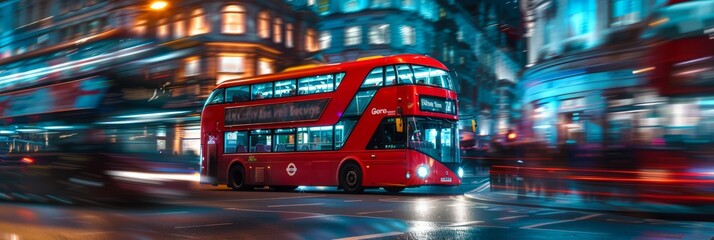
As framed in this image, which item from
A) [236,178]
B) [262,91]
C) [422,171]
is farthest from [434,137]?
[236,178]

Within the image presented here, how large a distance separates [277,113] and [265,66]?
28878 mm

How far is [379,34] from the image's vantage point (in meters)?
51.7

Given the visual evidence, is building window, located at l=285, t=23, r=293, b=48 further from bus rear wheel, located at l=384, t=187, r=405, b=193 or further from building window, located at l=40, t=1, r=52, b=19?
bus rear wheel, located at l=384, t=187, r=405, b=193

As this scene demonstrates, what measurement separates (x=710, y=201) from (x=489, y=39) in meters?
53.2

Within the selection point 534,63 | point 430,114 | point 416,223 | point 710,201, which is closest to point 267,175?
point 430,114

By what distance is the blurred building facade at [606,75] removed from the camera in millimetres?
11875

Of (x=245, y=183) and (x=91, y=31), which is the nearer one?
(x=91, y=31)

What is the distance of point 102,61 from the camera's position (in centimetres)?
1294

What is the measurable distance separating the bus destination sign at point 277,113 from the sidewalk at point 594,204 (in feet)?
17.2

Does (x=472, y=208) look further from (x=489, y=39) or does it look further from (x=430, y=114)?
(x=489, y=39)

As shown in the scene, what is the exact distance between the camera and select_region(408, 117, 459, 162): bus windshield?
18.7m

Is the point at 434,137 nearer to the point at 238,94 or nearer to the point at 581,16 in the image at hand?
the point at 238,94

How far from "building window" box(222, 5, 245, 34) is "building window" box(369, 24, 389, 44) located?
32.6 ft

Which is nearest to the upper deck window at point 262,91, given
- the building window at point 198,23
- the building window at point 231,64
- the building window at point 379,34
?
the building window at point 198,23
